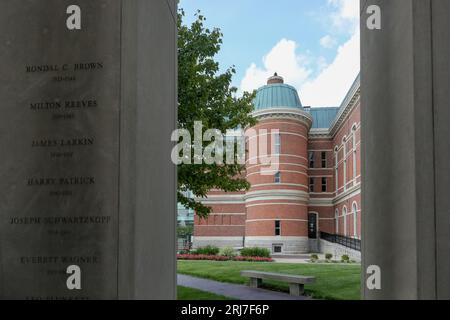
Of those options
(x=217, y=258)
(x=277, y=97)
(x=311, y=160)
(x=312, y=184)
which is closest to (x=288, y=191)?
(x=312, y=184)

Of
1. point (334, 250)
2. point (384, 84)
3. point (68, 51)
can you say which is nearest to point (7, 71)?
point (68, 51)

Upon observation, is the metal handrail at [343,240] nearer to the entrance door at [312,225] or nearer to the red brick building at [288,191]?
the red brick building at [288,191]

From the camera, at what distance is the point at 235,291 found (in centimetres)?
1382

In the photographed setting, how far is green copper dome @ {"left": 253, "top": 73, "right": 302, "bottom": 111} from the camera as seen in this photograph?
45594 millimetres

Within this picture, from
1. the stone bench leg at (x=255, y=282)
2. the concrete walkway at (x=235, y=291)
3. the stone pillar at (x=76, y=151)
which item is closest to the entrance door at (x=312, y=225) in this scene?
the concrete walkway at (x=235, y=291)

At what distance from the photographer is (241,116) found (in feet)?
47.4

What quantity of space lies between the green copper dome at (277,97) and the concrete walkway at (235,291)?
31.0m

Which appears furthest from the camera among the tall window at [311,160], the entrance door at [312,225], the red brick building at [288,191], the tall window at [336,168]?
the tall window at [311,160]

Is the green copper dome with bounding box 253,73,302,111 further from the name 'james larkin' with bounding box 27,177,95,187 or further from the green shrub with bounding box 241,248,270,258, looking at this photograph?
the name 'james larkin' with bounding box 27,177,95,187

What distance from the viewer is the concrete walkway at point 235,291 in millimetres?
12602

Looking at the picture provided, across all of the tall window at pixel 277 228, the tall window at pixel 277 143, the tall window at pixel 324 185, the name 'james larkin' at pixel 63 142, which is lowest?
the tall window at pixel 277 228

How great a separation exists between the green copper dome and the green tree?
3095 cm

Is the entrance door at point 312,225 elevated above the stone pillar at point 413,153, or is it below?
below

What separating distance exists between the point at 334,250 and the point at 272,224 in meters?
7.39
